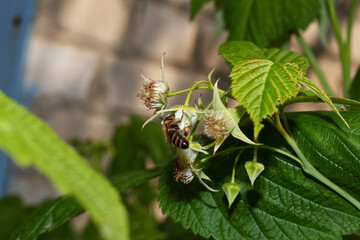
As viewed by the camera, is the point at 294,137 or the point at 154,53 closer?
the point at 294,137

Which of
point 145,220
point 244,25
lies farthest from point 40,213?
point 145,220

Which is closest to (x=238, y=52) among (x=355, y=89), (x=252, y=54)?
(x=252, y=54)

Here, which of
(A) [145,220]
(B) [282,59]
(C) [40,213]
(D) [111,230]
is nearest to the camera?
(D) [111,230]

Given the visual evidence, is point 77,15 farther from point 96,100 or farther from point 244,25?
point 244,25

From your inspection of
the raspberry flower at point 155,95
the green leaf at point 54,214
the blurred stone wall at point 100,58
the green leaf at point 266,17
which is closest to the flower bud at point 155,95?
the raspberry flower at point 155,95

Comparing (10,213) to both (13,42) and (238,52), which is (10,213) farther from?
(238,52)

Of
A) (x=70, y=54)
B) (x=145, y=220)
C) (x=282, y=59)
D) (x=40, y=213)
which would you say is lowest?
(x=145, y=220)

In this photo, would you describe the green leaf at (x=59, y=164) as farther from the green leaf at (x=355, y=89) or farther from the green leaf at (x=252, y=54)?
the green leaf at (x=355, y=89)
